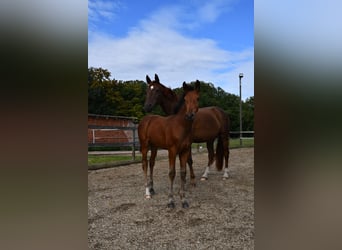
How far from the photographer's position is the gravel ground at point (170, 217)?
211 centimetres

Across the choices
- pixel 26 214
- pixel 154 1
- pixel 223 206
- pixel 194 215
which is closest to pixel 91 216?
Result: pixel 194 215

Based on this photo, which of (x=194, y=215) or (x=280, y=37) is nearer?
(x=280, y=37)

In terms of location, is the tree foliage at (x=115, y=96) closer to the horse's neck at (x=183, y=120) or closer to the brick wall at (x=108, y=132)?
the brick wall at (x=108, y=132)

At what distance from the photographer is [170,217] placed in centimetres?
→ 281

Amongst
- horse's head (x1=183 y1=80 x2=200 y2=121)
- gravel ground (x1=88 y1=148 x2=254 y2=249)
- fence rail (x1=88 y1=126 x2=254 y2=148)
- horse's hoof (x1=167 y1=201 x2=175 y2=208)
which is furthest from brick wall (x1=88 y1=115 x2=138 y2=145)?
horse's head (x1=183 y1=80 x2=200 y2=121)

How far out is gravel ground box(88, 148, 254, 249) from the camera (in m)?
2.11

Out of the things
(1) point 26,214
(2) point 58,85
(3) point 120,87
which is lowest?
(1) point 26,214

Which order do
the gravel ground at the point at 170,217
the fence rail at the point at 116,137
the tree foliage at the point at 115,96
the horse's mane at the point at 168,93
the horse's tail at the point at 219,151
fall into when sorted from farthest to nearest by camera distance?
the tree foliage at the point at 115,96, the fence rail at the point at 116,137, the horse's tail at the point at 219,151, the horse's mane at the point at 168,93, the gravel ground at the point at 170,217

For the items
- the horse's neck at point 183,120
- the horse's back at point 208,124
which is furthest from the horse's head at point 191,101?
the horse's back at point 208,124

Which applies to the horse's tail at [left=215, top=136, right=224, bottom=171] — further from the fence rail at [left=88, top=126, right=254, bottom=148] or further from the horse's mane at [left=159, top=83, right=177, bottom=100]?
the fence rail at [left=88, top=126, right=254, bottom=148]

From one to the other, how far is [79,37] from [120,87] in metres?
10.8

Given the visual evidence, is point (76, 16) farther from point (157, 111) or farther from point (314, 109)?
point (157, 111)

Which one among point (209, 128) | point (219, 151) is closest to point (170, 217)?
point (209, 128)

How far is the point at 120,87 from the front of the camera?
36.0ft
